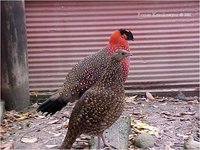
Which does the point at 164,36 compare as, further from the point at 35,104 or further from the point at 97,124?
the point at 97,124

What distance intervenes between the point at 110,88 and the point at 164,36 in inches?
120

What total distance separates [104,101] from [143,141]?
123 cm

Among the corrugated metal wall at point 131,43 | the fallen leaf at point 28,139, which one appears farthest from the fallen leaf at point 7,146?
the corrugated metal wall at point 131,43

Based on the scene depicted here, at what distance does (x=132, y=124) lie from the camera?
5383 millimetres

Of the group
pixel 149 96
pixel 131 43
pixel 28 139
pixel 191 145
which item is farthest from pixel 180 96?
pixel 28 139

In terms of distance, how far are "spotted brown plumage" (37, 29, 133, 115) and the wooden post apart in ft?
4.19

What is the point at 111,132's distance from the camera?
15.1 feet

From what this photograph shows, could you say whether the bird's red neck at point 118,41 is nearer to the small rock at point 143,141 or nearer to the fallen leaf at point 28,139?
the small rock at point 143,141

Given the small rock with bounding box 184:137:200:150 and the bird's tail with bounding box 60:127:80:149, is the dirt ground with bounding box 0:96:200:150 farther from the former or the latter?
the bird's tail with bounding box 60:127:80:149

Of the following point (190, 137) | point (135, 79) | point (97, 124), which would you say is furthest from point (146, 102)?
point (97, 124)

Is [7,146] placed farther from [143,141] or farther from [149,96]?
[149,96]

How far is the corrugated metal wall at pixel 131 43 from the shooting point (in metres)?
6.32

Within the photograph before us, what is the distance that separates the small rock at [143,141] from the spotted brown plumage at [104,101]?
1036 millimetres

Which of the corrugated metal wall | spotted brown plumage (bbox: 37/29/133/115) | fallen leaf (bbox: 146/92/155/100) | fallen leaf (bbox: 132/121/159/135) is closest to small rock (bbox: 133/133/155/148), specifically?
fallen leaf (bbox: 132/121/159/135)
